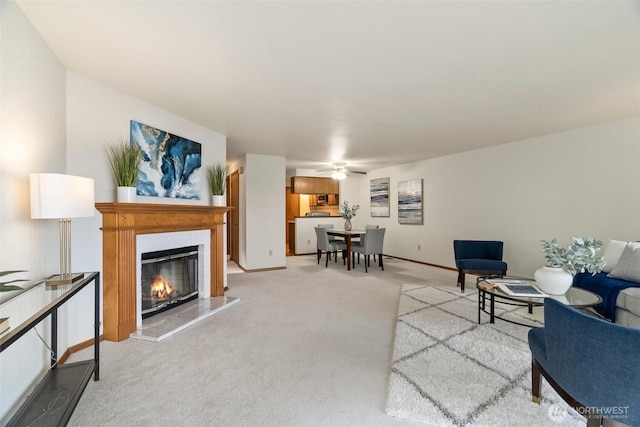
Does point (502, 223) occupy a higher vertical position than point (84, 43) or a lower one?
lower

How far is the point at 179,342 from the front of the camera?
2.50m

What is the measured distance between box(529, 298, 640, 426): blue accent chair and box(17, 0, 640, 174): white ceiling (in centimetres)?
165

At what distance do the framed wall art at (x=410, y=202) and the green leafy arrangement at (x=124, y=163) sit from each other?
18.0 feet

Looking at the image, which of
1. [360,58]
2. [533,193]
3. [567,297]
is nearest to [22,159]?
[360,58]

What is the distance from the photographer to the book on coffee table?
231cm

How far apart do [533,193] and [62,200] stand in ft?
18.4

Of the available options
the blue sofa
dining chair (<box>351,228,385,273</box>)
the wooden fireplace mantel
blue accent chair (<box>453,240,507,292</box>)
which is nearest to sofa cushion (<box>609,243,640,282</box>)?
the blue sofa

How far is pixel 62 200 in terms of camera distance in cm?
160

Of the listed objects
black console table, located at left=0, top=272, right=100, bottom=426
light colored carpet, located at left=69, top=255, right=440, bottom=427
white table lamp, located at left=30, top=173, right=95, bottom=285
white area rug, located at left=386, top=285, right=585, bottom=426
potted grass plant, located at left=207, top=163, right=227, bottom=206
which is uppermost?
potted grass plant, located at left=207, top=163, right=227, bottom=206

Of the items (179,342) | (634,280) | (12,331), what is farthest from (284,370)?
(634,280)

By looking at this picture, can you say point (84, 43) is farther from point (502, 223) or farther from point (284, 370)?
point (502, 223)

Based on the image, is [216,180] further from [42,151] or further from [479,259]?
[479,259]

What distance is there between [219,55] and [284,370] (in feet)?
7.79

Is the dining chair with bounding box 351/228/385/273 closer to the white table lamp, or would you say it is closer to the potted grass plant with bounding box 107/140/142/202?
the potted grass plant with bounding box 107/140/142/202
